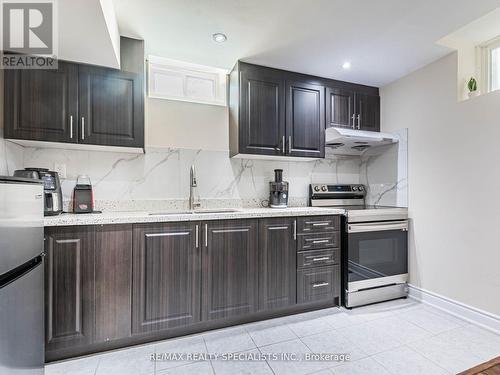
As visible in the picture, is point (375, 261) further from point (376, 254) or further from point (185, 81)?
point (185, 81)

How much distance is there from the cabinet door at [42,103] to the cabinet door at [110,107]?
0.22 feet

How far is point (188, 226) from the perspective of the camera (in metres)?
1.92

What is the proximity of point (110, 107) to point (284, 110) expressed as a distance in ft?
5.30

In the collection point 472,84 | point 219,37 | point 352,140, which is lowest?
point 352,140

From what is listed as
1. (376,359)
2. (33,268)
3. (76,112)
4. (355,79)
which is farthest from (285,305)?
(355,79)

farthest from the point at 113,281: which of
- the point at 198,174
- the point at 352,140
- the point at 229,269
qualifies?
the point at 352,140

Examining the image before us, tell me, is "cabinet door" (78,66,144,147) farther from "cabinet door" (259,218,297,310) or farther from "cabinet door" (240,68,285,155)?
"cabinet door" (259,218,297,310)

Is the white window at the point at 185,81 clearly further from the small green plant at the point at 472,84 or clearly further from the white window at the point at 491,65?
the white window at the point at 491,65

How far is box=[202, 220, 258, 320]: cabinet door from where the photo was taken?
1.98 metres

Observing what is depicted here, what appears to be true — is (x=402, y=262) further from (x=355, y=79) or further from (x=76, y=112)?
(x=76, y=112)

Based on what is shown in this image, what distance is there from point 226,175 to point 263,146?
52 centimetres

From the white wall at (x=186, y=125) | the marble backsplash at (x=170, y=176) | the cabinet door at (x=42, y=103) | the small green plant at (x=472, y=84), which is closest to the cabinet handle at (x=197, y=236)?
the marble backsplash at (x=170, y=176)

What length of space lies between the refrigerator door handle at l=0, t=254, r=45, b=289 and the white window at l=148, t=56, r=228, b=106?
1.74 meters

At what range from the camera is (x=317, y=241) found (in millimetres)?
2371
